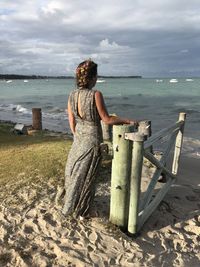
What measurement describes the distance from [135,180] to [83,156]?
81 cm

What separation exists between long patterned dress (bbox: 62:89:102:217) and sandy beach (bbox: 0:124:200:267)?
26 centimetres

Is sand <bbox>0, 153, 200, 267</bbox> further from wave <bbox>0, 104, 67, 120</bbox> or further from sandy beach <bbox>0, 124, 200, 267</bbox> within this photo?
wave <bbox>0, 104, 67, 120</bbox>

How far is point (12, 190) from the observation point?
6855 millimetres

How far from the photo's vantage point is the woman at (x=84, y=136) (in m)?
5.13

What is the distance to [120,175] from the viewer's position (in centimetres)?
531

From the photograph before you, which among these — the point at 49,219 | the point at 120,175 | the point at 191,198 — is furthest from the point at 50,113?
the point at 120,175

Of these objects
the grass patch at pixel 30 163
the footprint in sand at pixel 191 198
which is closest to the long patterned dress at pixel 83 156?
the grass patch at pixel 30 163

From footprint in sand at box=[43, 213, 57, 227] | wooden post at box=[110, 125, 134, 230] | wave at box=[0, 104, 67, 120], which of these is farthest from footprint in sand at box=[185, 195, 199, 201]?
wave at box=[0, 104, 67, 120]

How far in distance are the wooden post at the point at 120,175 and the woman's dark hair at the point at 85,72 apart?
27.9 inches

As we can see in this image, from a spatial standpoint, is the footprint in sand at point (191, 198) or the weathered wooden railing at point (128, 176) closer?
the weathered wooden railing at point (128, 176)

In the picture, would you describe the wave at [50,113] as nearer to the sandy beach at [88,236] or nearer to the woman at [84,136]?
the sandy beach at [88,236]

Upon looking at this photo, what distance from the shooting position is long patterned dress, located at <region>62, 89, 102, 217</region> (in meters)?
5.21

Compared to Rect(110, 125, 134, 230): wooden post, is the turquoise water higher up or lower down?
lower down

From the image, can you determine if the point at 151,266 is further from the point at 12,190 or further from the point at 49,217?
the point at 12,190
